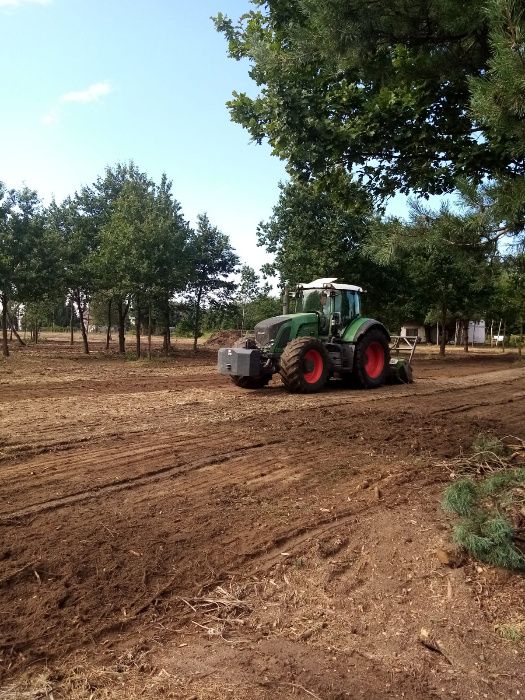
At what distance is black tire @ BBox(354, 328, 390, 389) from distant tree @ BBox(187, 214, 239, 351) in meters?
14.0

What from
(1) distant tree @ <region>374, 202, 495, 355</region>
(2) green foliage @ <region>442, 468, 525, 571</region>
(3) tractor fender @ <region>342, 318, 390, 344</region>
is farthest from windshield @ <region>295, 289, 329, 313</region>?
(2) green foliage @ <region>442, 468, 525, 571</region>

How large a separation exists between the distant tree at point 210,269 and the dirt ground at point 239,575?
65.8ft

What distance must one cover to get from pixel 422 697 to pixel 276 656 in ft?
2.42

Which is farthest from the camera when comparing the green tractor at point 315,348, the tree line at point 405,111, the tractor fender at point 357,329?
the tractor fender at point 357,329

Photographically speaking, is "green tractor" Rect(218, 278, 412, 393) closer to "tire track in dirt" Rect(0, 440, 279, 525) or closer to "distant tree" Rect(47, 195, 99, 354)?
"tire track in dirt" Rect(0, 440, 279, 525)

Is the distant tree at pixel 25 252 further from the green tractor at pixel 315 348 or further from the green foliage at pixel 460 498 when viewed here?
the green foliage at pixel 460 498

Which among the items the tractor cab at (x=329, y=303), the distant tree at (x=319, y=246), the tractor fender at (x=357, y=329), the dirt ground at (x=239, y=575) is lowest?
the dirt ground at (x=239, y=575)

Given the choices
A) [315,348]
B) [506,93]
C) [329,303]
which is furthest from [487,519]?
[329,303]

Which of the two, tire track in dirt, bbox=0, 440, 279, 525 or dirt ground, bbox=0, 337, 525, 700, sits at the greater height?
tire track in dirt, bbox=0, 440, 279, 525

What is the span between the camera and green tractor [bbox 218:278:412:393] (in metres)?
11.8

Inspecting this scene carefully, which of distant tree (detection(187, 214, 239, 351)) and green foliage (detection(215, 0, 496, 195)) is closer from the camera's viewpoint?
green foliage (detection(215, 0, 496, 195))

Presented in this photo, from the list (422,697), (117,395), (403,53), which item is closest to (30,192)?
(117,395)

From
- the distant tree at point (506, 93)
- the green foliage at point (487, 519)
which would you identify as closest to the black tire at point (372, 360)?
the green foliage at point (487, 519)

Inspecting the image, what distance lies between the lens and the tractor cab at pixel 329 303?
43.1 ft
